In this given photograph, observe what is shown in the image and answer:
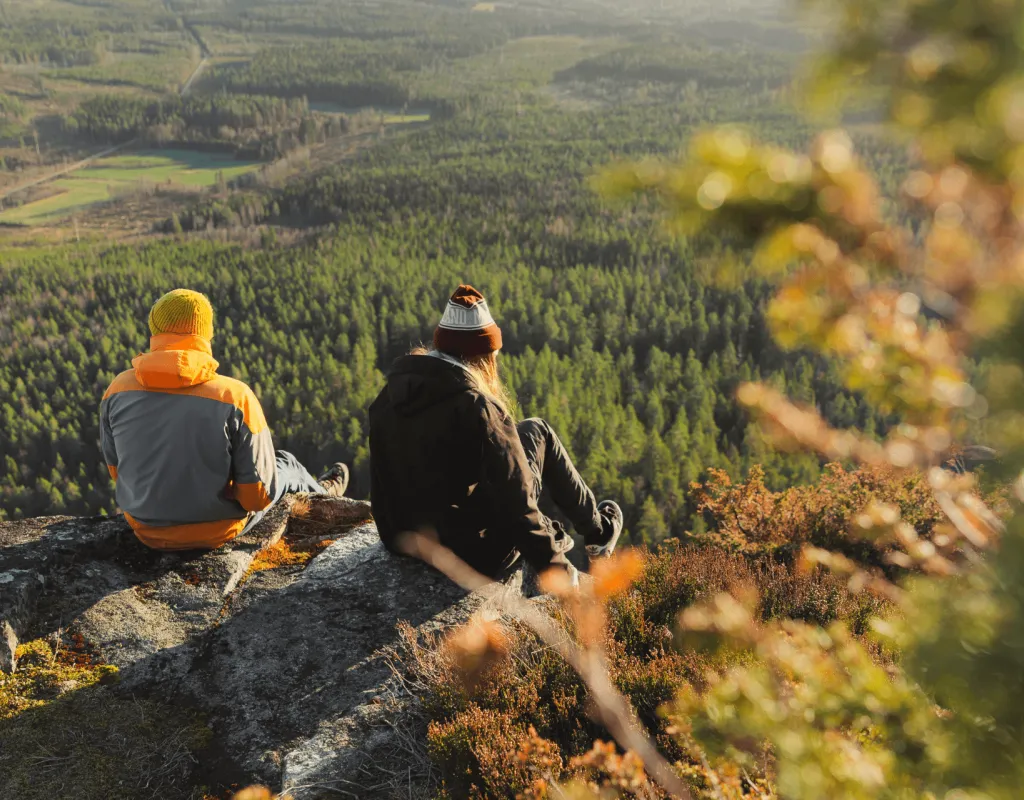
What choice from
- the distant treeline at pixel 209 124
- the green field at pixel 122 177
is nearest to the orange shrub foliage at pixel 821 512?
the green field at pixel 122 177

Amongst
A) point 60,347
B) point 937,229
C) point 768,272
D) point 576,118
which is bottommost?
point 60,347

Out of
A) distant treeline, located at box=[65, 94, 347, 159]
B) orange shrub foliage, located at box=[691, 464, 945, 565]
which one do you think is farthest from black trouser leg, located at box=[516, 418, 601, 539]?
distant treeline, located at box=[65, 94, 347, 159]

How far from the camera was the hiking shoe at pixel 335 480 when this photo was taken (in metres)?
8.94

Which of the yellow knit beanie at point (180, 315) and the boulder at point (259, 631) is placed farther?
the yellow knit beanie at point (180, 315)

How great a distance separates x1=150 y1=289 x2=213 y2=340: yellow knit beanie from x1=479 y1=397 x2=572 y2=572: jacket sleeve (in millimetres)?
→ 2360

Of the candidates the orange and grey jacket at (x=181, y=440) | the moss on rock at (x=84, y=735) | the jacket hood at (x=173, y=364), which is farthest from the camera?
the orange and grey jacket at (x=181, y=440)

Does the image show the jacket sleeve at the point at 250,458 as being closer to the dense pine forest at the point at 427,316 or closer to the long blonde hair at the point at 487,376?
the long blonde hair at the point at 487,376

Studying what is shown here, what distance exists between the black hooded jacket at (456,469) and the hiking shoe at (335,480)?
11.6 ft

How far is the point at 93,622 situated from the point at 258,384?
5571 cm

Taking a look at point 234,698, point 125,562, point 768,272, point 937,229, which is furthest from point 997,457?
point 125,562

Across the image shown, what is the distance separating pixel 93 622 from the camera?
5.38 metres

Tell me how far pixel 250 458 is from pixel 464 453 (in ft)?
5.90

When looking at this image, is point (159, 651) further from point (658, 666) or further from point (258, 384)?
point (258, 384)

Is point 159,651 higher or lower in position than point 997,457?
lower
